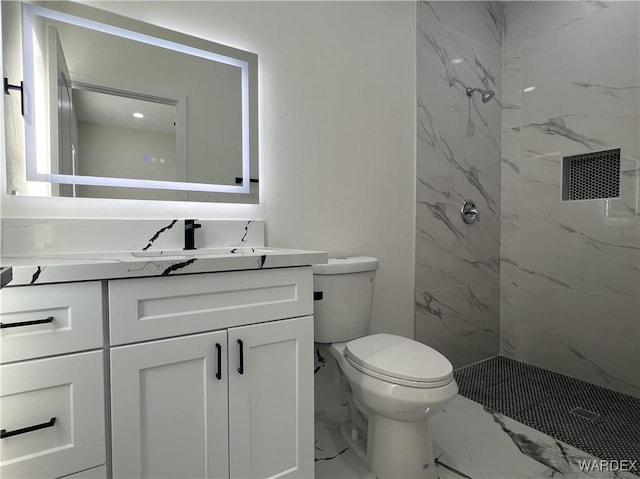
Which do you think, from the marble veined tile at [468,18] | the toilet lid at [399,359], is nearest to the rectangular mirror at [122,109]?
the toilet lid at [399,359]

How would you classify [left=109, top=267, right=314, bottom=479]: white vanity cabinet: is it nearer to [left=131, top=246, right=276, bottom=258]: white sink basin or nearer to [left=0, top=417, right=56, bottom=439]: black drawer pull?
[left=0, top=417, right=56, bottom=439]: black drawer pull

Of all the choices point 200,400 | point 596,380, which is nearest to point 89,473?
point 200,400

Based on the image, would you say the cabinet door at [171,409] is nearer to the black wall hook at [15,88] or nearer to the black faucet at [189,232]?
the black faucet at [189,232]

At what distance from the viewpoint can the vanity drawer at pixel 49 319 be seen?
821 millimetres

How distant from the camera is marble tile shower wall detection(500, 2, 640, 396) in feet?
6.73

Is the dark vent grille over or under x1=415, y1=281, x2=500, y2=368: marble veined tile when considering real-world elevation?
over

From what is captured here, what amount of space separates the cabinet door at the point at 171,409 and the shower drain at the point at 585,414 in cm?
175

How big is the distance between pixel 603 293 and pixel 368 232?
142cm

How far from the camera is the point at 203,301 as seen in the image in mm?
1059

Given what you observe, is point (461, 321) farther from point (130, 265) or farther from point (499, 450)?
point (130, 265)

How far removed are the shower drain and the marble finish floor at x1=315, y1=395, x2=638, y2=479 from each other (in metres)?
0.32

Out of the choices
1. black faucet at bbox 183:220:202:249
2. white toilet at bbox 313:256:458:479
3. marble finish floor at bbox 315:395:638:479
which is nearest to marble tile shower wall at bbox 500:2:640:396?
marble finish floor at bbox 315:395:638:479

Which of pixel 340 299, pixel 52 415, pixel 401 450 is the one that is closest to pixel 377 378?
pixel 401 450

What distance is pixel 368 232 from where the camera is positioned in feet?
6.72
